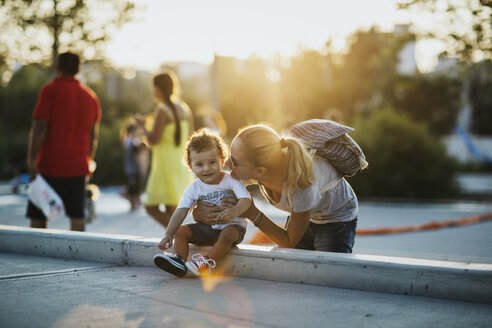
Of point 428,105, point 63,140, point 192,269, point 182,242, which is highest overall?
point 63,140

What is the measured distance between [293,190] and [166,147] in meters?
3.42

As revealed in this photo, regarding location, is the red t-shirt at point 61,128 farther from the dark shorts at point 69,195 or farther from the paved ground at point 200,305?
the paved ground at point 200,305

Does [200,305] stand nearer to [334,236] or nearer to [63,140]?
[334,236]

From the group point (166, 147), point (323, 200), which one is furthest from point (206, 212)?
point (166, 147)

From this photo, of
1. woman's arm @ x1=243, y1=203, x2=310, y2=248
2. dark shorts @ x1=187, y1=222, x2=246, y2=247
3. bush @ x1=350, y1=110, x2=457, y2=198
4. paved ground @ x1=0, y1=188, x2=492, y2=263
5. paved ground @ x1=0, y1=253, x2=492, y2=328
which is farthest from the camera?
bush @ x1=350, y1=110, x2=457, y2=198

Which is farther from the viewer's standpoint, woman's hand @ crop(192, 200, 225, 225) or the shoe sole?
woman's hand @ crop(192, 200, 225, 225)

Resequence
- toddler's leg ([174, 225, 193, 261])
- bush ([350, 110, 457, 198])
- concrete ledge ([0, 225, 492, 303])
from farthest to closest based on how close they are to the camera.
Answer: bush ([350, 110, 457, 198])
toddler's leg ([174, 225, 193, 261])
concrete ledge ([0, 225, 492, 303])

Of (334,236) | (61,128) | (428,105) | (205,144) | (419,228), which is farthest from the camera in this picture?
(428,105)

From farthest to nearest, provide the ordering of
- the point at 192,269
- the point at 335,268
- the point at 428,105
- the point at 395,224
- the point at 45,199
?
1. the point at 428,105
2. the point at 395,224
3. the point at 45,199
4. the point at 192,269
5. the point at 335,268

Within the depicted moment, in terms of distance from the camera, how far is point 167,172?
25.1 ft

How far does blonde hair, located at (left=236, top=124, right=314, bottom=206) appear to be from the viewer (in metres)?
4.44

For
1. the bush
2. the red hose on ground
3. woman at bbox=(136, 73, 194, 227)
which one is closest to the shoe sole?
woman at bbox=(136, 73, 194, 227)

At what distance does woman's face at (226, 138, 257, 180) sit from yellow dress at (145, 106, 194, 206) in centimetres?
297

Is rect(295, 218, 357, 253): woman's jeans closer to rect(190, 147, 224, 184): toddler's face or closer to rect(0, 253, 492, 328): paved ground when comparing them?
rect(0, 253, 492, 328): paved ground
